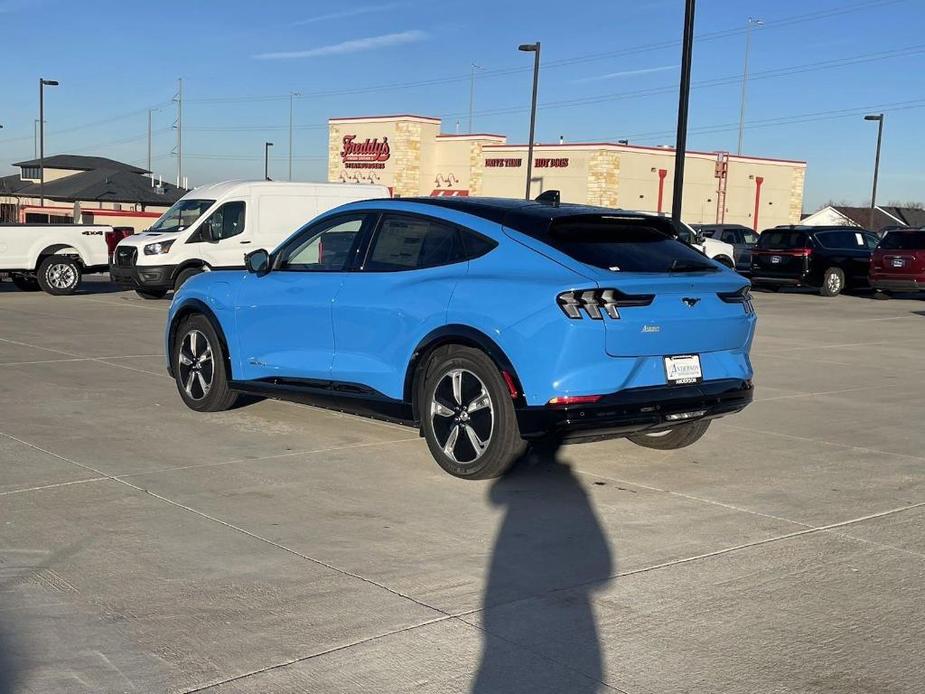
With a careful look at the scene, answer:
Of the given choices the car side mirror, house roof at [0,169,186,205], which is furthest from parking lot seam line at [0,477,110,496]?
house roof at [0,169,186,205]

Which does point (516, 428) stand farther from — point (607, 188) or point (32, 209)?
point (32, 209)

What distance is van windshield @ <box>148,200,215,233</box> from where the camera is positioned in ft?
67.3

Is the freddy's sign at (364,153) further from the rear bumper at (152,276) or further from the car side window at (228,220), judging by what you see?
the rear bumper at (152,276)

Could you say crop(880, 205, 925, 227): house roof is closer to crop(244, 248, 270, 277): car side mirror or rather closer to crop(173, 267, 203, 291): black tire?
crop(173, 267, 203, 291): black tire

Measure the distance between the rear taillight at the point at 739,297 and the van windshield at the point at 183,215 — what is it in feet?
48.3

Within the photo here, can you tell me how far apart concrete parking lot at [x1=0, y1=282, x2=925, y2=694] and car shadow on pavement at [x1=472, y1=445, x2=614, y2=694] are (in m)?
0.02

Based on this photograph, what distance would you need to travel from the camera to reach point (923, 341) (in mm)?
16688

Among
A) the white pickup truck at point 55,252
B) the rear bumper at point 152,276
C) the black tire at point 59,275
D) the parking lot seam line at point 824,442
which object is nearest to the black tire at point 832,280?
the rear bumper at point 152,276

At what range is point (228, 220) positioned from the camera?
20.3 m

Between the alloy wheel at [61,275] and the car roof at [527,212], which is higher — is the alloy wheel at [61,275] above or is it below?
below

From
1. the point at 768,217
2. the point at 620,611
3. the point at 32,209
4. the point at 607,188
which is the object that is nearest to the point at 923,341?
the point at 620,611

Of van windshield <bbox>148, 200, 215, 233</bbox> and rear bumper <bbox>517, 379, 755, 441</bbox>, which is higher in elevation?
van windshield <bbox>148, 200, 215, 233</bbox>

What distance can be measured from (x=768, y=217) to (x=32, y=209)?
41223 mm

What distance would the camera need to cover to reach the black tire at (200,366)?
8758 mm
